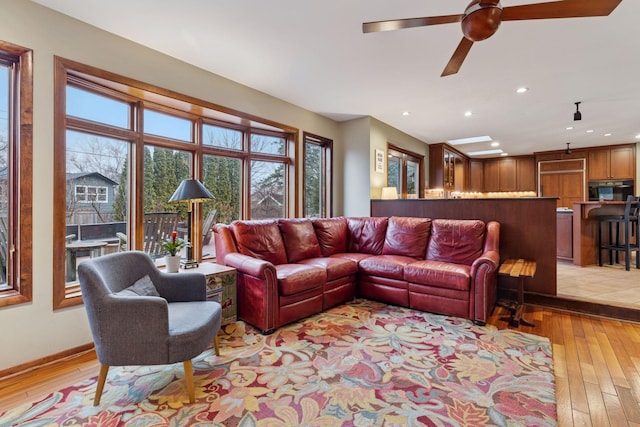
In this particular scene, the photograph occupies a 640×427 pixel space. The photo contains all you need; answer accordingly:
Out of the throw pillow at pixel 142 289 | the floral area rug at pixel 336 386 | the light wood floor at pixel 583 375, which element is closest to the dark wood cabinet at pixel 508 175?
the light wood floor at pixel 583 375

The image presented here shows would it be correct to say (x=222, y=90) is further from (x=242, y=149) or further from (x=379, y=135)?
(x=379, y=135)

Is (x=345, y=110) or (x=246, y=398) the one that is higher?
(x=345, y=110)

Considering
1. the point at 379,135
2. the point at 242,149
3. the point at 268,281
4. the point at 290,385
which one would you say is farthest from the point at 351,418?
the point at 379,135

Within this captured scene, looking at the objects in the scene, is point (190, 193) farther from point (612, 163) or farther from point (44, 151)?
point (612, 163)

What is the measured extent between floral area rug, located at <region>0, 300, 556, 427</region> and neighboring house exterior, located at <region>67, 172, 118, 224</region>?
1.37 metres

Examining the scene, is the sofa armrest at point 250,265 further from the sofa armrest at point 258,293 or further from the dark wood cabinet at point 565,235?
the dark wood cabinet at point 565,235

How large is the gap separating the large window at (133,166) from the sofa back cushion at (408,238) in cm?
196

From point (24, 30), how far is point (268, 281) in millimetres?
2635

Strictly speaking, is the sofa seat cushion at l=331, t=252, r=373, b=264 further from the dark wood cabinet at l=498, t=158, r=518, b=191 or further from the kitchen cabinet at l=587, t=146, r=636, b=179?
the kitchen cabinet at l=587, t=146, r=636, b=179

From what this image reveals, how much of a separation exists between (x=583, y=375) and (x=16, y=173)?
14.2 feet

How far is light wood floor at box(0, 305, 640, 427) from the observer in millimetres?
1784

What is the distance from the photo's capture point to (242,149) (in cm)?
412

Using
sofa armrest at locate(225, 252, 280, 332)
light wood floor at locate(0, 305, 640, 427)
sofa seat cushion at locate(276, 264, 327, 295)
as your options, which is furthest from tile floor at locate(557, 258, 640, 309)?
sofa armrest at locate(225, 252, 280, 332)

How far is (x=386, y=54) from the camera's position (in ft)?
9.88
